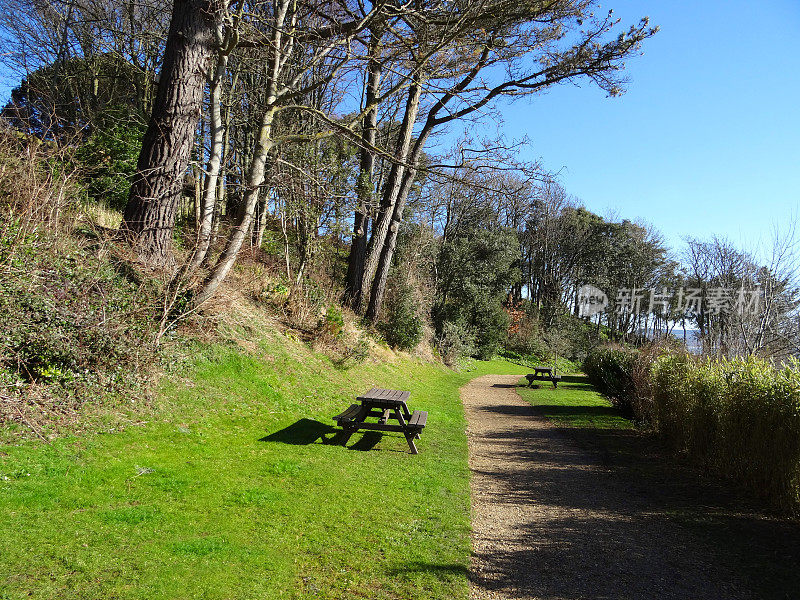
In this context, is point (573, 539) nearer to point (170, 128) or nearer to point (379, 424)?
point (379, 424)

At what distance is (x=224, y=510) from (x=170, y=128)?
5.97m

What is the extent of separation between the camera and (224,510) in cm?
441

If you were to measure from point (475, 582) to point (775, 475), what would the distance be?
405 cm

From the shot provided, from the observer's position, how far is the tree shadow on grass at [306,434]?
22.2 ft

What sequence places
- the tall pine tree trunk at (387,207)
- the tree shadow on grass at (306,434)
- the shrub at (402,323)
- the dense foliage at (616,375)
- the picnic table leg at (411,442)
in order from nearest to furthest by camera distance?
the tree shadow on grass at (306,434) → the picnic table leg at (411,442) → the dense foliage at (616,375) → the tall pine tree trunk at (387,207) → the shrub at (402,323)

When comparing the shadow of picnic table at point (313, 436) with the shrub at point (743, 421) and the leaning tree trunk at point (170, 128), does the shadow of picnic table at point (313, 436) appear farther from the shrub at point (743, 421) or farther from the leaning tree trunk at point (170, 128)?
the shrub at point (743, 421)

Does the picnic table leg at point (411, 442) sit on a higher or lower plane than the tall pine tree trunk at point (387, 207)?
lower

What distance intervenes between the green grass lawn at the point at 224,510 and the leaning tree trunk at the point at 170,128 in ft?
7.07

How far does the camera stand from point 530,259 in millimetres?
42719

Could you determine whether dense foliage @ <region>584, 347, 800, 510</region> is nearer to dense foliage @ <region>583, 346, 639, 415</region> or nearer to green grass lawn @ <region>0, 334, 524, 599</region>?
dense foliage @ <region>583, 346, 639, 415</region>

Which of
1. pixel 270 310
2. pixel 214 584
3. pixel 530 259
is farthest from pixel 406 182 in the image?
pixel 530 259

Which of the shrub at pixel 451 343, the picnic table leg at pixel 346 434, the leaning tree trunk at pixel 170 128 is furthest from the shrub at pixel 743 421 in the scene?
the shrub at pixel 451 343

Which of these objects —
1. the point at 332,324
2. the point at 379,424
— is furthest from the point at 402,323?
the point at 379,424

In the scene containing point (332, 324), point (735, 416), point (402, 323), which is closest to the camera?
point (735, 416)
